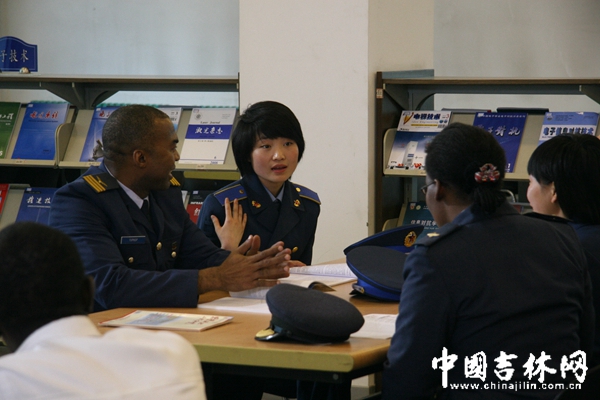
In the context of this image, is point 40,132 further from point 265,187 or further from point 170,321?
point 170,321

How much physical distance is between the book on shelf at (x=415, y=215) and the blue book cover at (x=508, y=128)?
543mm

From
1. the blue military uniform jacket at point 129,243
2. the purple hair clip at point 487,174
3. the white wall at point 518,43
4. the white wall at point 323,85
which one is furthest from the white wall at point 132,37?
the purple hair clip at point 487,174

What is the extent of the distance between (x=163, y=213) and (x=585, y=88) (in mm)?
2325

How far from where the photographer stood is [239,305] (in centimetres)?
240

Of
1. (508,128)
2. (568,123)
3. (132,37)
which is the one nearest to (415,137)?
(508,128)

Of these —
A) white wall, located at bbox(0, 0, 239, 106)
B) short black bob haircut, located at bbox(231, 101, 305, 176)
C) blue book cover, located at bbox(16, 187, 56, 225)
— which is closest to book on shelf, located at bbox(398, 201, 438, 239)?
short black bob haircut, located at bbox(231, 101, 305, 176)

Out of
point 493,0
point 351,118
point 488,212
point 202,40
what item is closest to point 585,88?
point 351,118

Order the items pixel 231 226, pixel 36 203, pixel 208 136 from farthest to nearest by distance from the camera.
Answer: pixel 36 203 < pixel 208 136 < pixel 231 226

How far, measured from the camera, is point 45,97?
8000 millimetres

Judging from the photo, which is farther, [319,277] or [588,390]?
[319,277]

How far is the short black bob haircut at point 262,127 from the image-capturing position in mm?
3311

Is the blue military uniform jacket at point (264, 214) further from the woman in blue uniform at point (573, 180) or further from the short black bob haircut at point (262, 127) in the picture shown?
the woman in blue uniform at point (573, 180)

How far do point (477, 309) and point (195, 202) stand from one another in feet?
10.6

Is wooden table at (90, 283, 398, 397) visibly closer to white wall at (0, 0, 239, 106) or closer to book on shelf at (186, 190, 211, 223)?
book on shelf at (186, 190, 211, 223)
